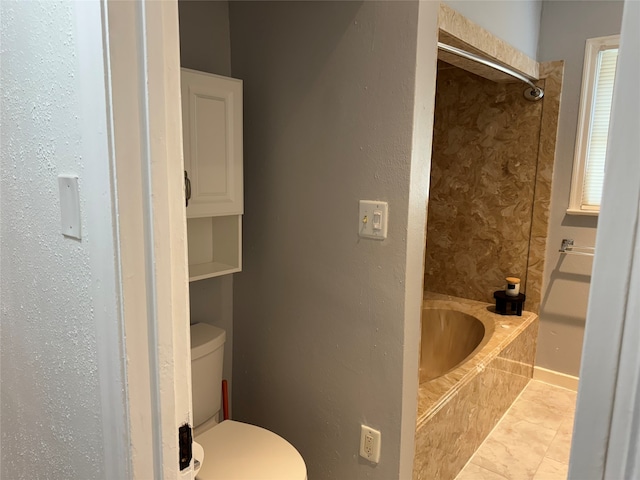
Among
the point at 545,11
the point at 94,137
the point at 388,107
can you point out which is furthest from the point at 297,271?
the point at 545,11

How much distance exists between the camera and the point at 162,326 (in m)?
0.82

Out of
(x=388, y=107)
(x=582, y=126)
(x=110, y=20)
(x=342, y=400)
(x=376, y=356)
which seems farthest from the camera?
(x=582, y=126)

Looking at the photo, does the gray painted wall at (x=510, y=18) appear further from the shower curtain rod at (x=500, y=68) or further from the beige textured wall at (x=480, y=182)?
the beige textured wall at (x=480, y=182)

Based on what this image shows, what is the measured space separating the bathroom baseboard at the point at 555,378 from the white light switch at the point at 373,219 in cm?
215

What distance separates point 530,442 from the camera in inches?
96.9

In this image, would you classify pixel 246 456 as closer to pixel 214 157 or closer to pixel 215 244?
pixel 215 244

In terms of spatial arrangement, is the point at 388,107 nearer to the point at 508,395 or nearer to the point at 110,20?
the point at 110,20

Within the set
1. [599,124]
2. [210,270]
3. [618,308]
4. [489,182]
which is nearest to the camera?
[618,308]

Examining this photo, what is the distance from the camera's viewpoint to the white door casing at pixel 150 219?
730 mm

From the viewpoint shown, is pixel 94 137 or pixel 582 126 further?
pixel 582 126

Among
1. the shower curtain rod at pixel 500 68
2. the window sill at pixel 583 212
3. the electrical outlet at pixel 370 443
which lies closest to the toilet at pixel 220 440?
the electrical outlet at pixel 370 443

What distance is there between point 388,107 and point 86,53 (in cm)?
91

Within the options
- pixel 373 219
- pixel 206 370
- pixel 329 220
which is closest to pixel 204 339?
pixel 206 370

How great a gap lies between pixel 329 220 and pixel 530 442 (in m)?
1.72
